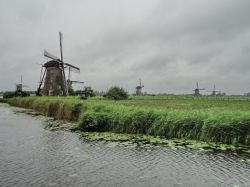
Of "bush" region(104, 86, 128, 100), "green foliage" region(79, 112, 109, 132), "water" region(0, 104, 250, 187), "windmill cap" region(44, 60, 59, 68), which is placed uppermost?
"windmill cap" region(44, 60, 59, 68)

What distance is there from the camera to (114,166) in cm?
1120

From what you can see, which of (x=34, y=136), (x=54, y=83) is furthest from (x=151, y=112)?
(x=54, y=83)

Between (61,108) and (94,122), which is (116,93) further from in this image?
(94,122)

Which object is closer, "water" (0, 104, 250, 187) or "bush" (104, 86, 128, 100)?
"water" (0, 104, 250, 187)

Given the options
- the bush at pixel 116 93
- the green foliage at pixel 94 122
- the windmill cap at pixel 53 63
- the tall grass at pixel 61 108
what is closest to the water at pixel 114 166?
the green foliage at pixel 94 122

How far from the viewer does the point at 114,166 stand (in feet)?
36.8

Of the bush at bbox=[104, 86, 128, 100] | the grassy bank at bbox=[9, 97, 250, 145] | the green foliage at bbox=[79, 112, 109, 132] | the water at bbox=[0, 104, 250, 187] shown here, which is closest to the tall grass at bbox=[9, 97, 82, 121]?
the grassy bank at bbox=[9, 97, 250, 145]

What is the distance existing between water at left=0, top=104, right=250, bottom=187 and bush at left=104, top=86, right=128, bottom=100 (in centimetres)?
4406

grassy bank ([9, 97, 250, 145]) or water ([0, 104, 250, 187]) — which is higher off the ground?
grassy bank ([9, 97, 250, 145])

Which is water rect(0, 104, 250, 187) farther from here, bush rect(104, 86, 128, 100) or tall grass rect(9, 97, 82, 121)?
bush rect(104, 86, 128, 100)

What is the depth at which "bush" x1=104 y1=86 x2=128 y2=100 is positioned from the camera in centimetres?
5975

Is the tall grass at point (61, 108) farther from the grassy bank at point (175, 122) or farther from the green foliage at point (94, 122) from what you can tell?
the green foliage at point (94, 122)

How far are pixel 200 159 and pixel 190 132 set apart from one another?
14.8ft

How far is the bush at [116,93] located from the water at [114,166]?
145 ft
